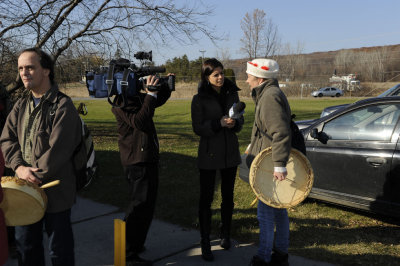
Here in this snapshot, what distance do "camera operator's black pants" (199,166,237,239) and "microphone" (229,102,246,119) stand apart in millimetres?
543

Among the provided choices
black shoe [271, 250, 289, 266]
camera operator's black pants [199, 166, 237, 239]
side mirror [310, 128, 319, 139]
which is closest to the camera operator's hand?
camera operator's black pants [199, 166, 237, 239]

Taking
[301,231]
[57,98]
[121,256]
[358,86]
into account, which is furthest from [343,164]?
[358,86]

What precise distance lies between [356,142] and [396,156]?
547 millimetres

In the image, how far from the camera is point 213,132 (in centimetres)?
375

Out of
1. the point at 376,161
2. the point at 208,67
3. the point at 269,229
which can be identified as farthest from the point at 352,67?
the point at 269,229

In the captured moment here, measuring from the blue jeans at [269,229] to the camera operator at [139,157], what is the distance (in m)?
0.99

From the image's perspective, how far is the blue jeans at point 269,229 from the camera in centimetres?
341

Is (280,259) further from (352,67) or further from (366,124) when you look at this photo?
(352,67)

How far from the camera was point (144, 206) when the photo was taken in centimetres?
349

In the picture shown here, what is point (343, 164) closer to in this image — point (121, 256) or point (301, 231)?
point (301, 231)

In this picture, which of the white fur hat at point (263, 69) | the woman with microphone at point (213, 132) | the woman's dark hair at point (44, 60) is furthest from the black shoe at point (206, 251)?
the woman's dark hair at point (44, 60)

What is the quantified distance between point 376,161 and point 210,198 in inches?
77.5

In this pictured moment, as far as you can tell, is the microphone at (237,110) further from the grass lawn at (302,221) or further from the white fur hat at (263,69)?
the grass lawn at (302,221)

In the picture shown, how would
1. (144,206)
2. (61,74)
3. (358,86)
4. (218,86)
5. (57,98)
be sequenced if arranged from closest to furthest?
(57,98), (144,206), (218,86), (61,74), (358,86)
